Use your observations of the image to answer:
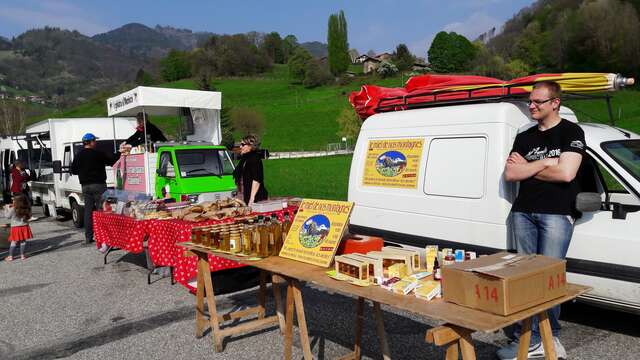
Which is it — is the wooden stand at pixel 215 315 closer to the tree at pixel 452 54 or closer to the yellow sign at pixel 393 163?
the yellow sign at pixel 393 163

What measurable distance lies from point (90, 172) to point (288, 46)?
146276mm

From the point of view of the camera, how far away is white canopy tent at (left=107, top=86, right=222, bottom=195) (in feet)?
33.8

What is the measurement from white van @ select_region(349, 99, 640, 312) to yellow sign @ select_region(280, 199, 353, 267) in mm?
1628

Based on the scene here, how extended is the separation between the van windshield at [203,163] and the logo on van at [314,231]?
5911 millimetres

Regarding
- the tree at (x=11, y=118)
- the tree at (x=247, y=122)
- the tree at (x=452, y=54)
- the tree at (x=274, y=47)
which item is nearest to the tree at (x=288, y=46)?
the tree at (x=274, y=47)

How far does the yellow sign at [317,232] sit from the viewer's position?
3.56 m

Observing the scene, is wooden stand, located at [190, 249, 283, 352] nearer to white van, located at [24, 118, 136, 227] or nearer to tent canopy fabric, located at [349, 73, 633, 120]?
tent canopy fabric, located at [349, 73, 633, 120]

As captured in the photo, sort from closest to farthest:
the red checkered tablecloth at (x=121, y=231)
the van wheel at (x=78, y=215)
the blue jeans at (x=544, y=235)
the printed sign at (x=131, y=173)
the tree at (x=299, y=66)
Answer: the blue jeans at (x=544, y=235)
the red checkered tablecloth at (x=121, y=231)
the printed sign at (x=131, y=173)
the van wheel at (x=78, y=215)
the tree at (x=299, y=66)

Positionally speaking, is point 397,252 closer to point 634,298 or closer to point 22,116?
point 634,298

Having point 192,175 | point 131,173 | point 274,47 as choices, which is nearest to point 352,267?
point 192,175

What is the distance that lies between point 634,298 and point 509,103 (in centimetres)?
197

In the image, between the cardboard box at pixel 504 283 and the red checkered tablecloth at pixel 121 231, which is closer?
the cardboard box at pixel 504 283

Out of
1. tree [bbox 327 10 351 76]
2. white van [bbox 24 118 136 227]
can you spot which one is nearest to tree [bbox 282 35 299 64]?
tree [bbox 327 10 351 76]

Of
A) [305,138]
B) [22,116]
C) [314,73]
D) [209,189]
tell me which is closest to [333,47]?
[314,73]
